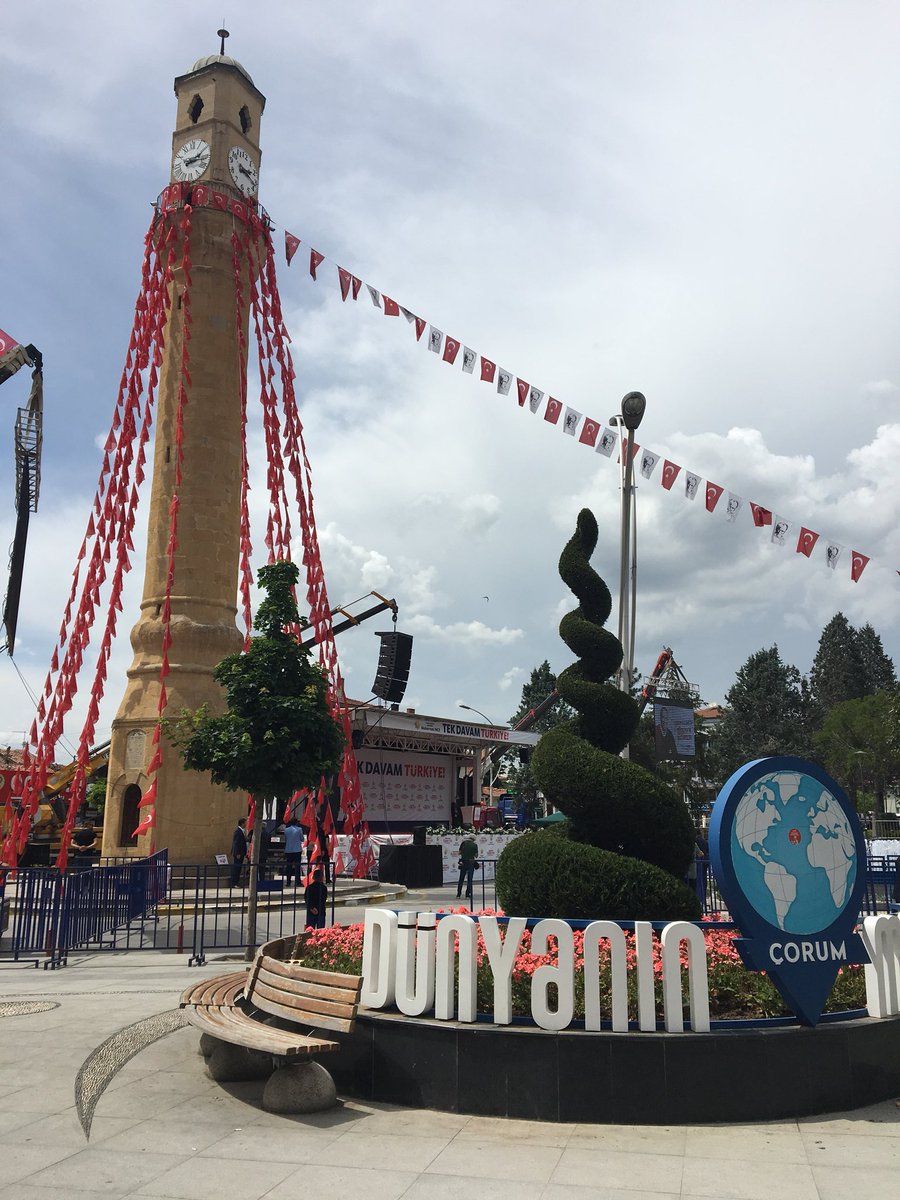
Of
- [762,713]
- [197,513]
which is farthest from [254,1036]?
[762,713]

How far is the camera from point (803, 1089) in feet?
21.1

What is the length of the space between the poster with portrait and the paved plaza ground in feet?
63.7

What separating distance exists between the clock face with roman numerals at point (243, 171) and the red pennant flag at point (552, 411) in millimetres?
15495

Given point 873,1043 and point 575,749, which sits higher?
point 575,749

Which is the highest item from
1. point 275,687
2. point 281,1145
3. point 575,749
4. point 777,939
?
point 275,687

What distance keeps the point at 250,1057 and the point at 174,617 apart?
20.4m

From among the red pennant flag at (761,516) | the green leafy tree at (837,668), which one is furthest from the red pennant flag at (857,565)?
the green leafy tree at (837,668)

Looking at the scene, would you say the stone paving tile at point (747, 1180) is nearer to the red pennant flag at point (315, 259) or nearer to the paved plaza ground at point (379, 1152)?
the paved plaza ground at point (379, 1152)

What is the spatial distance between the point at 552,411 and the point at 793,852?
13.4 meters

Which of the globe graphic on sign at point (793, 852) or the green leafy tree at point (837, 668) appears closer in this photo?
the globe graphic on sign at point (793, 852)

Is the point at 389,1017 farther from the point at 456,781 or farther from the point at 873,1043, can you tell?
the point at 456,781

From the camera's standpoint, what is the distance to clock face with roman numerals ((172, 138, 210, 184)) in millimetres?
28438

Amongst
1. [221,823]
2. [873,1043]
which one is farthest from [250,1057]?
[221,823]

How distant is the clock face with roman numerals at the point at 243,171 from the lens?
94.7ft
